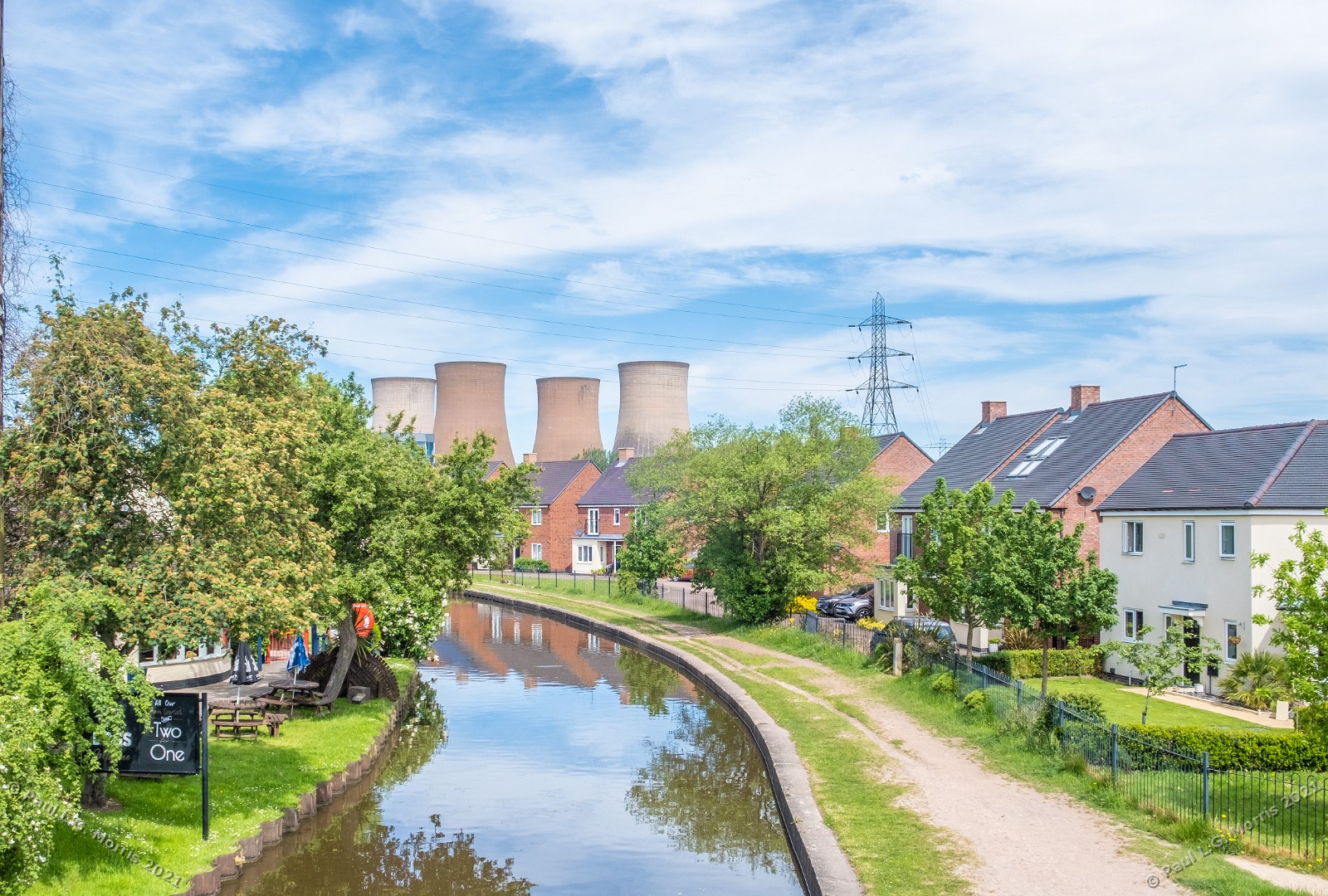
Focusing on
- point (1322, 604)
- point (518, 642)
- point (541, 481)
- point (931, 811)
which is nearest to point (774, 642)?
point (518, 642)

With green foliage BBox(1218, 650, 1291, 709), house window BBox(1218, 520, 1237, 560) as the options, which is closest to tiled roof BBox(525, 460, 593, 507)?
house window BBox(1218, 520, 1237, 560)

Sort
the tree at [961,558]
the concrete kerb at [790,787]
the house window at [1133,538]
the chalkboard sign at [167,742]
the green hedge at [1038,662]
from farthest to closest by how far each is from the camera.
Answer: the house window at [1133,538] → the green hedge at [1038,662] → the tree at [961,558] → the chalkboard sign at [167,742] → the concrete kerb at [790,787]

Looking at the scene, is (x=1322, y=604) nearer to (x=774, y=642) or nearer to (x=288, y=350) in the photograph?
(x=288, y=350)

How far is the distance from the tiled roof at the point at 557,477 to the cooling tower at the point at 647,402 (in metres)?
5.55

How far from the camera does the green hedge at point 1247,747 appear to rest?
1911 centimetres

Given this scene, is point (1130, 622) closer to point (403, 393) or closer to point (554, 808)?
point (554, 808)

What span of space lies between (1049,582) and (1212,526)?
8.01m

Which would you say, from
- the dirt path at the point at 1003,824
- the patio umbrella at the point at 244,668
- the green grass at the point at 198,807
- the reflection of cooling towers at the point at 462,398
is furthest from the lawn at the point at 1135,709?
the reflection of cooling towers at the point at 462,398

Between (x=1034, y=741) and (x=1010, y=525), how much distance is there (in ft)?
20.1

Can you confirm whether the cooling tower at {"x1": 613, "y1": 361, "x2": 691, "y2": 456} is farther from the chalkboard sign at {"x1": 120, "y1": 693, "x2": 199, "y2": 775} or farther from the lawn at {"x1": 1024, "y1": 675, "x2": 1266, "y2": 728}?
the chalkboard sign at {"x1": 120, "y1": 693, "x2": 199, "y2": 775}

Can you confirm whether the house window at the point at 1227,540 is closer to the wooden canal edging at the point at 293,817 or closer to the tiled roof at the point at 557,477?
the wooden canal edging at the point at 293,817

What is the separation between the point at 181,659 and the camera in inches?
1015

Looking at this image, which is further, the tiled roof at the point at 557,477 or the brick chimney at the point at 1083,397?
the tiled roof at the point at 557,477

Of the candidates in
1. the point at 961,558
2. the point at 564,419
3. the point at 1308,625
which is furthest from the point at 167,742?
the point at 564,419
